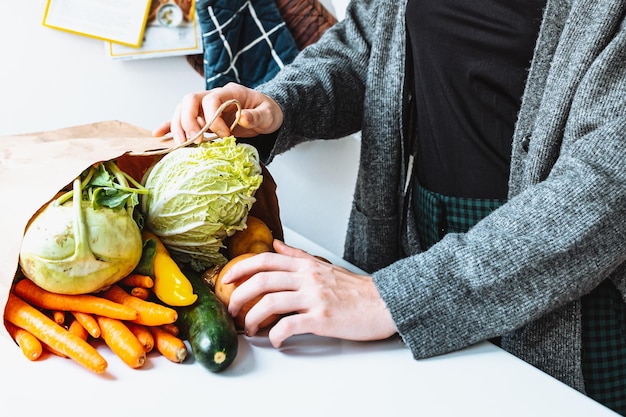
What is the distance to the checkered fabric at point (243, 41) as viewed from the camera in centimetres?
146

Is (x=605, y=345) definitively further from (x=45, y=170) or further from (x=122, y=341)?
(x=45, y=170)

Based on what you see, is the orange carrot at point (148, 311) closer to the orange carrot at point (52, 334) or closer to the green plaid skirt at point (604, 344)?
the orange carrot at point (52, 334)

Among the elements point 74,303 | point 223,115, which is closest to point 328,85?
point 223,115

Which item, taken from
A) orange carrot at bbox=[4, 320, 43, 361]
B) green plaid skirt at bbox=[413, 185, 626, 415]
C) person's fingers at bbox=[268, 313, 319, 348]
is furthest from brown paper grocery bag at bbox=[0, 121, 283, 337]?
green plaid skirt at bbox=[413, 185, 626, 415]

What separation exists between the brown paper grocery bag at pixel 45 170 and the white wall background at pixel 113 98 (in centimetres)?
52

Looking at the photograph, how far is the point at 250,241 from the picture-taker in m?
0.90

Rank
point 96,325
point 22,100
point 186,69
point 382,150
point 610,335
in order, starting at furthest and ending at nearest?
point 186,69 < point 22,100 < point 382,150 < point 610,335 < point 96,325

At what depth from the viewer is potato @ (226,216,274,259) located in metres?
0.89

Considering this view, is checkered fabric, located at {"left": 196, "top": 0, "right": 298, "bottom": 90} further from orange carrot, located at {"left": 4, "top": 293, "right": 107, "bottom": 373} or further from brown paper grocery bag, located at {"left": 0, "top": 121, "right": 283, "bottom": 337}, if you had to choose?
orange carrot, located at {"left": 4, "top": 293, "right": 107, "bottom": 373}

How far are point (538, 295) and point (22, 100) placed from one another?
1.22m

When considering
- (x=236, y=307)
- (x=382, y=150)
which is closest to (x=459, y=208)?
(x=382, y=150)

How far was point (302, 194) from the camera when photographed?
173 centimetres

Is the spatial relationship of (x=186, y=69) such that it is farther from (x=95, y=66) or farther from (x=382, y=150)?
(x=382, y=150)

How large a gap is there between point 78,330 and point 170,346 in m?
0.11
